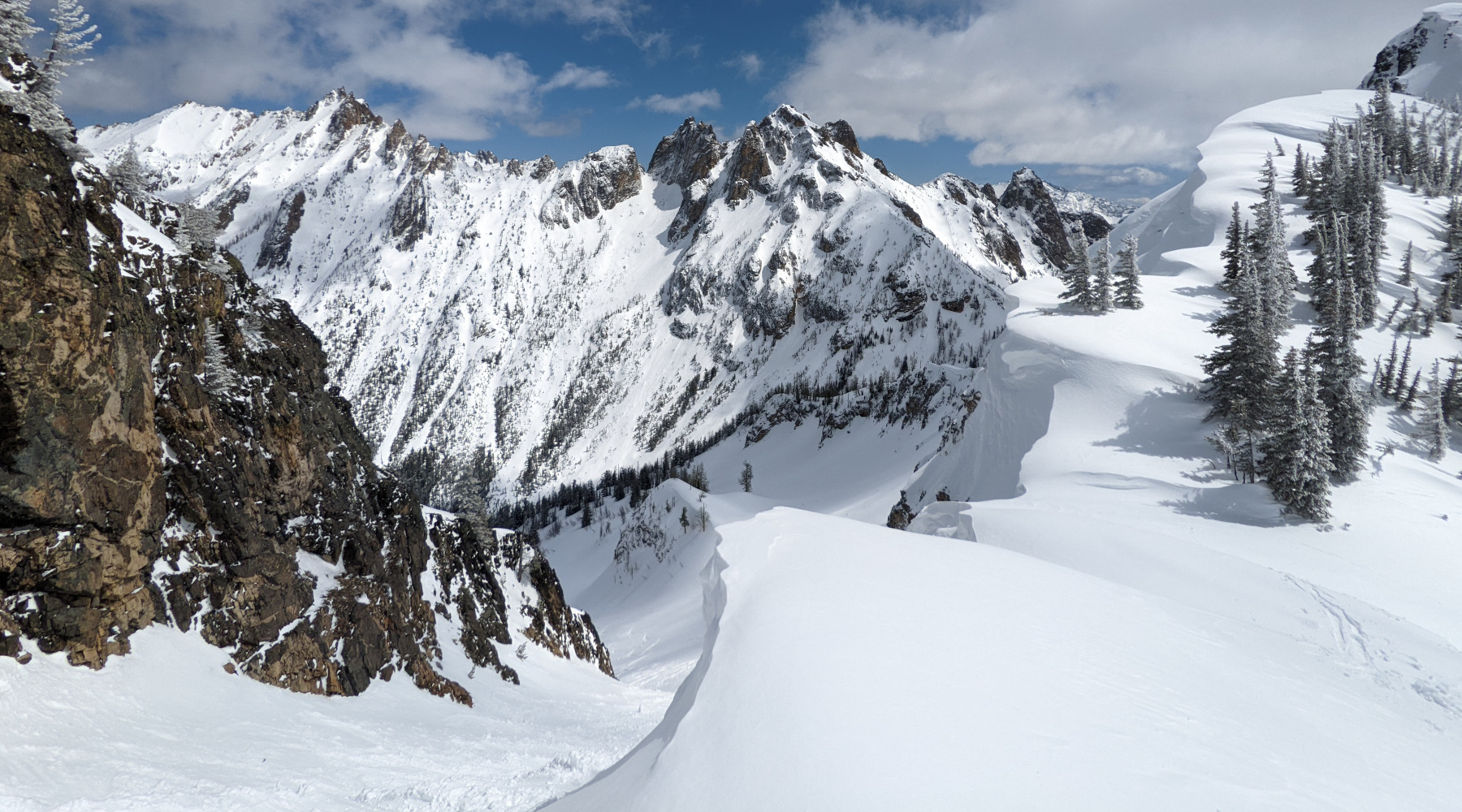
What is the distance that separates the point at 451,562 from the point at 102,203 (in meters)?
16.7

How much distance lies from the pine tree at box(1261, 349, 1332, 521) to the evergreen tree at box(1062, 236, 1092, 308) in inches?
864

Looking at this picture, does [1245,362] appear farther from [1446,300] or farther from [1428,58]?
[1428,58]

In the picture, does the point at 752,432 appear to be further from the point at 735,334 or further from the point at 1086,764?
the point at 1086,764

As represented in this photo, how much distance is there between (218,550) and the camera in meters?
14.1

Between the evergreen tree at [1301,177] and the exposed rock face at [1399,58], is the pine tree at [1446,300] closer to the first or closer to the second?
the evergreen tree at [1301,177]

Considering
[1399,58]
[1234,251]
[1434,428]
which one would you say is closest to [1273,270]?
[1434,428]

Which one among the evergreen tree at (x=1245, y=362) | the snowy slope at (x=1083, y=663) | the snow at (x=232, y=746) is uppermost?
the evergreen tree at (x=1245, y=362)

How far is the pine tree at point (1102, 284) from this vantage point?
43594 mm

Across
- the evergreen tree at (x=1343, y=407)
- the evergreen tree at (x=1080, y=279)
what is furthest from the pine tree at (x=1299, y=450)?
the evergreen tree at (x=1080, y=279)

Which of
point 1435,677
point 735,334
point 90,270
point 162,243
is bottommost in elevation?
point 1435,677

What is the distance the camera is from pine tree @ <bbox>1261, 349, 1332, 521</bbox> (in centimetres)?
2148

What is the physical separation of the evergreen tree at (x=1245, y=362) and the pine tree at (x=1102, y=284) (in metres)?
13.5

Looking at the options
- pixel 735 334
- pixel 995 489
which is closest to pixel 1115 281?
pixel 995 489

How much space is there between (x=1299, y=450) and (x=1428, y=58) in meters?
181
